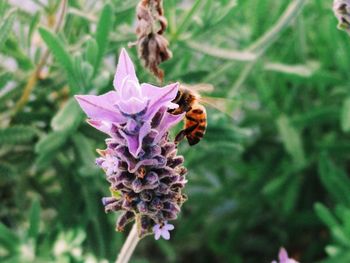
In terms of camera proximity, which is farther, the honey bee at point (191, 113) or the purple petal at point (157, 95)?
the honey bee at point (191, 113)

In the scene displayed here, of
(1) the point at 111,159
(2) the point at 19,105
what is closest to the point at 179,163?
(1) the point at 111,159

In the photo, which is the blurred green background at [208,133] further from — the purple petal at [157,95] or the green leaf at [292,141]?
the purple petal at [157,95]

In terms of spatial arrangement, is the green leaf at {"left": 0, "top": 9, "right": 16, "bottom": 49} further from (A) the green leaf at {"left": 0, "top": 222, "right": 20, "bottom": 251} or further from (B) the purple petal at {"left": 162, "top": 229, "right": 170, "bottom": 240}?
(B) the purple petal at {"left": 162, "top": 229, "right": 170, "bottom": 240}

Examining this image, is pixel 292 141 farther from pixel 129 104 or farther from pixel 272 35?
pixel 129 104

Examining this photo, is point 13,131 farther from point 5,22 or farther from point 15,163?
point 5,22

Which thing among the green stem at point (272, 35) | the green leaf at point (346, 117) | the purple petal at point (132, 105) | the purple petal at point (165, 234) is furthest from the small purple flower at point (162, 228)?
the green leaf at point (346, 117)

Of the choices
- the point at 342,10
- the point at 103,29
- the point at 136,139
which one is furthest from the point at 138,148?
the point at 103,29

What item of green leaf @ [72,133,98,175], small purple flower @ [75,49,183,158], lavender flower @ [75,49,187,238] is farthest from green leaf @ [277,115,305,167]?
small purple flower @ [75,49,183,158]
